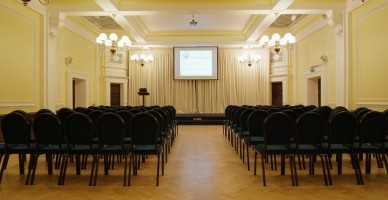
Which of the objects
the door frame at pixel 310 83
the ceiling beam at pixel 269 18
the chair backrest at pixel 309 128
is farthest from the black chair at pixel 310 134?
the door frame at pixel 310 83

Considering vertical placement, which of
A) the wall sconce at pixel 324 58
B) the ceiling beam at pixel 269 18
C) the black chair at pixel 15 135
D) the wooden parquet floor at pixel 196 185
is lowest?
the wooden parquet floor at pixel 196 185

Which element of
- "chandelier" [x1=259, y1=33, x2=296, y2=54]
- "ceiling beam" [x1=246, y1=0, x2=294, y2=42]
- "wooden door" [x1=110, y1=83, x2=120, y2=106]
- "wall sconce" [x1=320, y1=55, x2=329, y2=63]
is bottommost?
"wooden door" [x1=110, y1=83, x2=120, y2=106]

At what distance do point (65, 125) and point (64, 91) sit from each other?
24.5 ft

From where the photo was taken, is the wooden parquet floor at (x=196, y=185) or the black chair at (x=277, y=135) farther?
the black chair at (x=277, y=135)

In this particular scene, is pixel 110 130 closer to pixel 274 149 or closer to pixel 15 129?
pixel 15 129

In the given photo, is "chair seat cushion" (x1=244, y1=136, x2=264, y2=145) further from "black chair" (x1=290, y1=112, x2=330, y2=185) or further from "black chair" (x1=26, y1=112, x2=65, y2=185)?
"black chair" (x1=26, y1=112, x2=65, y2=185)

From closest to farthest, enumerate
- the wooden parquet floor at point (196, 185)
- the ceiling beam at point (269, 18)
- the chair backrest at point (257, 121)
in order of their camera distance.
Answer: the wooden parquet floor at point (196, 185) < the chair backrest at point (257, 121) < the ceiling beam at point (269, 18)

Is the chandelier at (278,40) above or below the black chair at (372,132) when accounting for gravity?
above

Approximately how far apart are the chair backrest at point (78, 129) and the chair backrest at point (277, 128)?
2.18 meters

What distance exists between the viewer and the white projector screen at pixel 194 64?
15.0m

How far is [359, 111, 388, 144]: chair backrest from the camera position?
3816 mm

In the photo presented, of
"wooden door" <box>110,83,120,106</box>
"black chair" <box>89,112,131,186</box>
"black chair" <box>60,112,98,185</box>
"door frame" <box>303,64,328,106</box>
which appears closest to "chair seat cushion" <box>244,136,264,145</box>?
"black chair" <box>89,112,131,186</box>

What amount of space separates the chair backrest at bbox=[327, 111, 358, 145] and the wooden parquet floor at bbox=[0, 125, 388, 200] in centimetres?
55

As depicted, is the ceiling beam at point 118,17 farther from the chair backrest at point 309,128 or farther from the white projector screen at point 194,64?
the chair backrest at point 309,128
